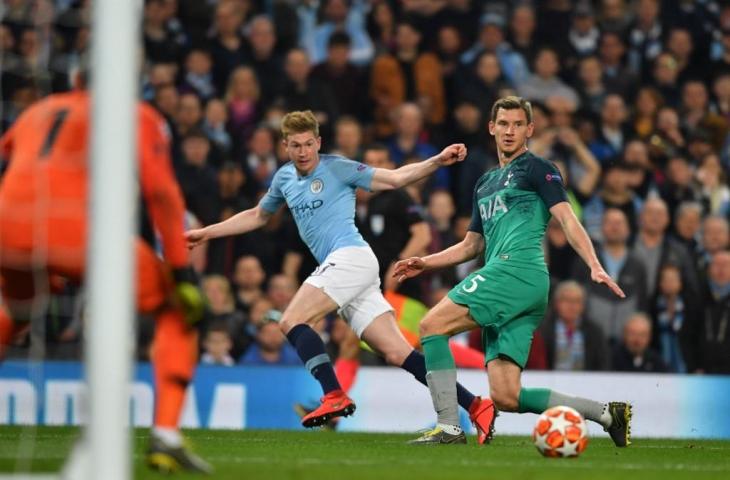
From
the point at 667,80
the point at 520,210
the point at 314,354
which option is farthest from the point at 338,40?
the point at 520,210

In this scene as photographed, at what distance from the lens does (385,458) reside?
8.45 meters

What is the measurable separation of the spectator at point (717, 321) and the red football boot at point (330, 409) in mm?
5111

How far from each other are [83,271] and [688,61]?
38.9 ft

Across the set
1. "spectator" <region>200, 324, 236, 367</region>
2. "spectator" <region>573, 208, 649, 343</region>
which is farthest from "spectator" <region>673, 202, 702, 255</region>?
"spectator" <region>200, 324, 236, 367</region>

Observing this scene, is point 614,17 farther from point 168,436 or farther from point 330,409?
point 168,436

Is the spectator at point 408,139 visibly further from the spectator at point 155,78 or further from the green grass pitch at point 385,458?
the green grass pitch at point 385,458

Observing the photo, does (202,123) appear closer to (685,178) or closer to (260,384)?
(260,384)

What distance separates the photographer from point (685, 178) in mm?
15406

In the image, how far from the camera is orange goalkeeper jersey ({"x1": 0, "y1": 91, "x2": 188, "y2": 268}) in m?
6.60

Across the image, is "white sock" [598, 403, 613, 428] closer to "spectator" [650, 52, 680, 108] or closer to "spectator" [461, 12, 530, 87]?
"spectator" [461, 12, 530, 87]

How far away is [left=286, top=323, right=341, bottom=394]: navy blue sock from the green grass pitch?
0.46 metres

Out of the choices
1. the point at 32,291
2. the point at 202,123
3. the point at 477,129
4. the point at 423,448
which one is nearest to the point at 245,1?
the point at 202,123

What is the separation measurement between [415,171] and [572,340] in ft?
14.2

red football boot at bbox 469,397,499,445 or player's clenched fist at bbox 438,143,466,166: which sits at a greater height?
player's clenched fist at bbox 438,143,466,166
